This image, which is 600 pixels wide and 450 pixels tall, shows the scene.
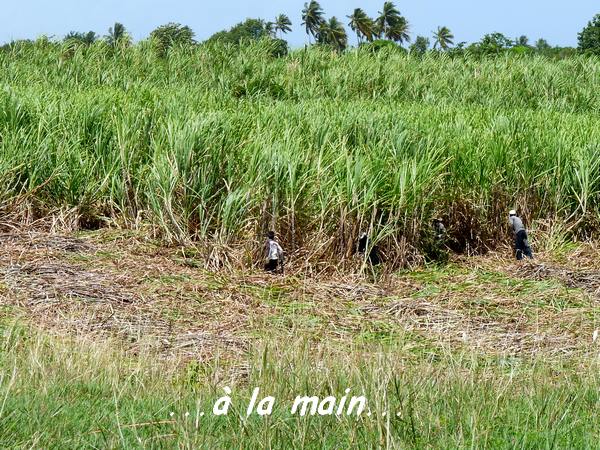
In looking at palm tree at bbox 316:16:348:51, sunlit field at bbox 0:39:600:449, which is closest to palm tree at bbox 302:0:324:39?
palm tree at bbox 316:16:348:51

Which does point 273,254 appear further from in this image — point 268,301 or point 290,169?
point 290,169

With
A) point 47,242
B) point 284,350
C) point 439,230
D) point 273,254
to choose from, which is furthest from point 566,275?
point 47,242

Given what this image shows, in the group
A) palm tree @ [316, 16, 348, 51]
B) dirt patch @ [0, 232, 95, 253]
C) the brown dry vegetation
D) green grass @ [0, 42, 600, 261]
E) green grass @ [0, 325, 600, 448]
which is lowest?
the brown dry vegetation

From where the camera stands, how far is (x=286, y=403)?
3.87 metres

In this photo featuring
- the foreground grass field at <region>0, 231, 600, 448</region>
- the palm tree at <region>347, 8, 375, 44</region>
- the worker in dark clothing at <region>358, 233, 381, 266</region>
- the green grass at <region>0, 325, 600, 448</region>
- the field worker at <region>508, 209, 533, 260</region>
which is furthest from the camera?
the palm tree at <region>347, 8, 375, 44</region>

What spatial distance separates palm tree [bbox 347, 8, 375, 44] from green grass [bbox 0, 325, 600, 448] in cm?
5484

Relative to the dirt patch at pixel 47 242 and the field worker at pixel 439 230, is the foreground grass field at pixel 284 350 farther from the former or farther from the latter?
the field worker at pixel 439 230

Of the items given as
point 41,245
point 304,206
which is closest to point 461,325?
point 304,206

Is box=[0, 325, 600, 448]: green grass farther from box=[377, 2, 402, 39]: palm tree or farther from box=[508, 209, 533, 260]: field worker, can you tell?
box=[377, 2, 402, 39]: palm tree

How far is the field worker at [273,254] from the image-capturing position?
23.7 feet

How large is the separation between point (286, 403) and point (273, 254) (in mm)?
3412

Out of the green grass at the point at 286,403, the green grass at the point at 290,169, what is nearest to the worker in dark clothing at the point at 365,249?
the green grass at the point at 290,169

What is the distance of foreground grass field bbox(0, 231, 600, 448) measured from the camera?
11.4 feet

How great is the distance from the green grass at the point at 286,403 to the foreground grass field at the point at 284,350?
0.01 m
